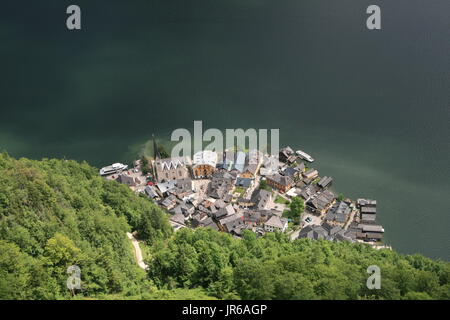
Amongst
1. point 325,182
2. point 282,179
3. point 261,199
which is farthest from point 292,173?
point 261,199

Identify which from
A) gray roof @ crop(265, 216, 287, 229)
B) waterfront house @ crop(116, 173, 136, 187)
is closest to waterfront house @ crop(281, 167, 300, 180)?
gray roof @ crop(265, 216, 287, 229)

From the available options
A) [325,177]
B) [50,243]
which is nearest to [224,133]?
[325,177]

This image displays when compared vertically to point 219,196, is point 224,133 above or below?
above

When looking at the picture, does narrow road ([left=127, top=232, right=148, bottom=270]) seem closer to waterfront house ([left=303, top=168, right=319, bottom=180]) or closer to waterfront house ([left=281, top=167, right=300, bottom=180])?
waterfront house ([left=281, top=167, right=300, bottom=180])

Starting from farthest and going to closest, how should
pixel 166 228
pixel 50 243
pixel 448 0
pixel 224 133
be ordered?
pixel 448 0
pixel 224 133
pixel 166 228
pixel 50 243

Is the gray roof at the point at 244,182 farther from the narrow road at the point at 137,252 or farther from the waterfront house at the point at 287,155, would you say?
the narrow road at the point at 137,252

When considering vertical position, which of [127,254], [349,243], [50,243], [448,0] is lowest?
[349,243]

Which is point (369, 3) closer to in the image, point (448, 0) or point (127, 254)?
point (448, 0)
